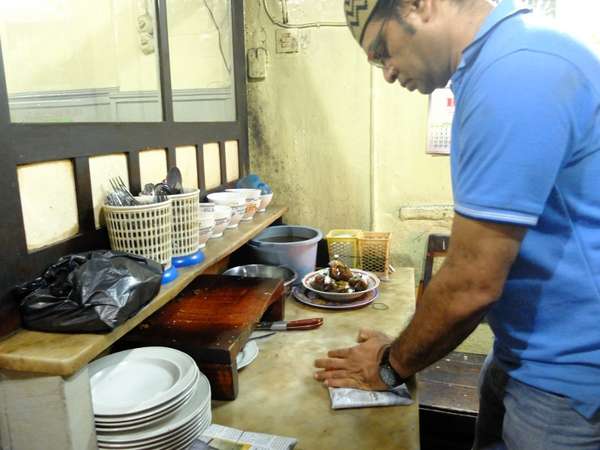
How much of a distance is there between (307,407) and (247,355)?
0.93ft

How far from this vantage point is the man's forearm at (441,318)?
29.2 inches

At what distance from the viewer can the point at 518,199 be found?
638mm

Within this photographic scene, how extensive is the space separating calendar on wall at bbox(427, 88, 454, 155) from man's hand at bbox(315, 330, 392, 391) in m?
1.19

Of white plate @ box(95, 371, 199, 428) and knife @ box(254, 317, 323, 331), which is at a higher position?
white plate @ box(95, 371, 199, 428)

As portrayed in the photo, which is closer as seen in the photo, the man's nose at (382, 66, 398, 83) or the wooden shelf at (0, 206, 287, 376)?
the wooden shelf at (0, 206, 287, 376)

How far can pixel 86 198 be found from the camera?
111 centimetres

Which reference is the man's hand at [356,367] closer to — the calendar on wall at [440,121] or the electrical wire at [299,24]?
the calendar on wall at [440,121]

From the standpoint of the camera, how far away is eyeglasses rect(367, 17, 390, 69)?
833 mm

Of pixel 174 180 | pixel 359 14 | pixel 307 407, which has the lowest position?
pixel 307 407

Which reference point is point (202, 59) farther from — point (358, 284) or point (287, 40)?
point (358, 284)

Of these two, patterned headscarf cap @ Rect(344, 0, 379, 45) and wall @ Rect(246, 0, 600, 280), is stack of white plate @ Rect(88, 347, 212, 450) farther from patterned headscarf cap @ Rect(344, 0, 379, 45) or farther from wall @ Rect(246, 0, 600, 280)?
wall @ Rect(246, 0, 600, 280)

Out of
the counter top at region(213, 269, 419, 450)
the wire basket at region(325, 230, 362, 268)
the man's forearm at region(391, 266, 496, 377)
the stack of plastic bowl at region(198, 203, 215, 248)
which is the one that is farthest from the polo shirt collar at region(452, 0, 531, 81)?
the wire basket at region(325, 230, 362, 268)

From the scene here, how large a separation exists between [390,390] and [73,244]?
33.0 inches

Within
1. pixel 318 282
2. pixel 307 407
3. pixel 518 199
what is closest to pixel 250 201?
pixel 318 282
